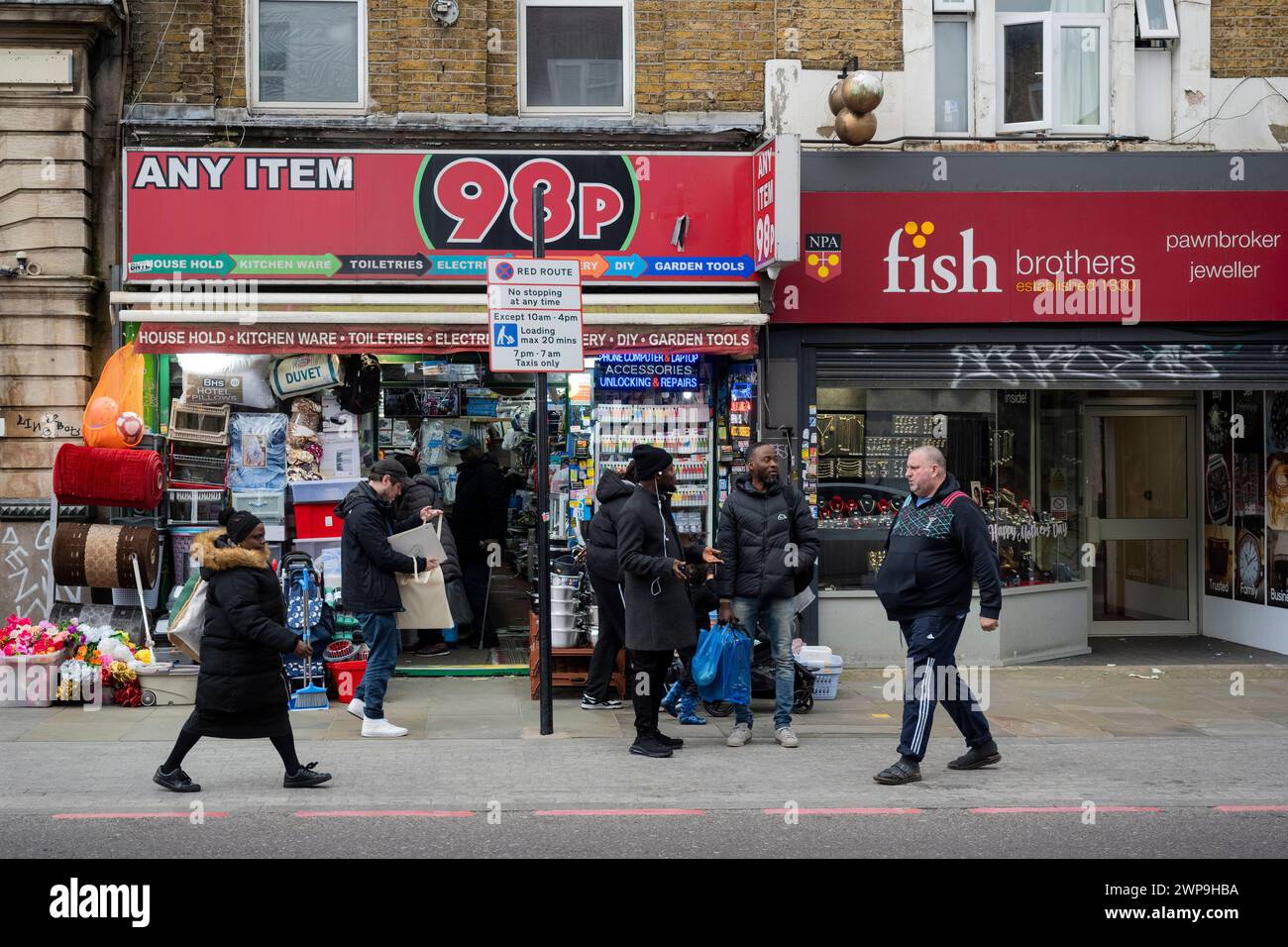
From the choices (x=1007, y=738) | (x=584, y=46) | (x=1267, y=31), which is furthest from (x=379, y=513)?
(x=1267, y=31)

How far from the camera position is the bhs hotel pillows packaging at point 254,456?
36.3 ft

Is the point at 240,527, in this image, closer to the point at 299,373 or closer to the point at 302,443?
the point at 302,443

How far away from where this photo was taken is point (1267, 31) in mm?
11938

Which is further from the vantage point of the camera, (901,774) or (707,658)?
(707,658)

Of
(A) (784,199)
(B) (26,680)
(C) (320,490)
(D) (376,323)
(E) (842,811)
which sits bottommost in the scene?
(E) (842,811)

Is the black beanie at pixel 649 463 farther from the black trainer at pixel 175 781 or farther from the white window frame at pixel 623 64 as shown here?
the white window frame at pixel 623 64

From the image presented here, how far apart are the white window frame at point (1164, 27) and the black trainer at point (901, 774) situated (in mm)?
7637

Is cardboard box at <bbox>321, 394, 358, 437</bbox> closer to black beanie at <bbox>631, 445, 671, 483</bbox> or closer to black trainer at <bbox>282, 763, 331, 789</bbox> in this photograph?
black beanie at <bbox>631, 445, 671, 483</bbox>

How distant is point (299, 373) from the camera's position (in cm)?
1125

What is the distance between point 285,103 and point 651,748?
684 centimetres

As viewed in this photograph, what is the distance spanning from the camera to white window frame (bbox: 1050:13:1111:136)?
11875mm

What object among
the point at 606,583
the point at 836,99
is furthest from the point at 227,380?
the point at 836,99

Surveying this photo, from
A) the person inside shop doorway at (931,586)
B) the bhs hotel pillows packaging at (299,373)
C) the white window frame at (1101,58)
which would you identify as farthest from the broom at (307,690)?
the white window frame at (1101,58)

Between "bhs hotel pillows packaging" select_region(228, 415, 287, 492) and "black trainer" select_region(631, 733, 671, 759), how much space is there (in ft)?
14.5
